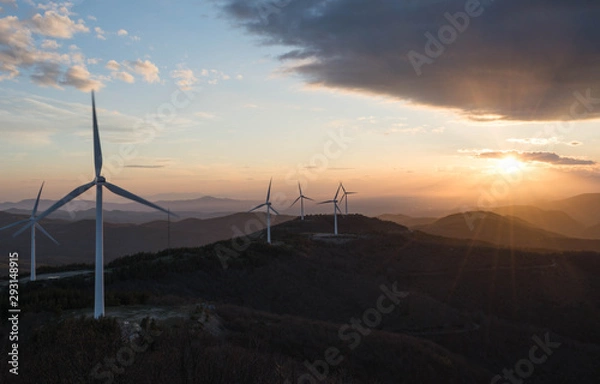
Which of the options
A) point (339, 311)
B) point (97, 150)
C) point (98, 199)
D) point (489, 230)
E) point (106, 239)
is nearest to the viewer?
point (98, 199)

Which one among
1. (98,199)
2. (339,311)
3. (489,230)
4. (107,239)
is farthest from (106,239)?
(98,199)

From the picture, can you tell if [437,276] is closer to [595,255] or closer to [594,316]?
[594,316]

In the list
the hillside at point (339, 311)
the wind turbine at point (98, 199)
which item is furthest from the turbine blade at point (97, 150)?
the hillside at point (339, 311)

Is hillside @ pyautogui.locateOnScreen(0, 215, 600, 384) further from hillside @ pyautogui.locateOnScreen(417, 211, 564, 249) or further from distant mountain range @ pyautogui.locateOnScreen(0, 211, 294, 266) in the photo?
distant mountain range @ pyautogui.locateOnScreen(0, 211, 294, 266)

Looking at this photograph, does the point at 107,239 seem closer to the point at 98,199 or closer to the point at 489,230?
the point at 489,230

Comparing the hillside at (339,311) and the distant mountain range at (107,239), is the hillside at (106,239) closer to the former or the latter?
the distant mountain range at (107,239)

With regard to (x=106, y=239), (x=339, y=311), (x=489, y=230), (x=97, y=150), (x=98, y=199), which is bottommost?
(x=106, y=239)

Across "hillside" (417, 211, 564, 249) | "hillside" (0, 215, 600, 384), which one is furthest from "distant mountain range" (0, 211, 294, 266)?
"hillside" (0, 215, 600, 384)

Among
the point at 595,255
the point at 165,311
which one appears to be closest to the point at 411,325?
the point at 165,311

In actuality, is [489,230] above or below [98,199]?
below
